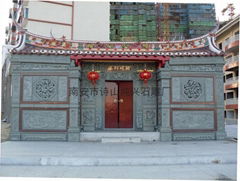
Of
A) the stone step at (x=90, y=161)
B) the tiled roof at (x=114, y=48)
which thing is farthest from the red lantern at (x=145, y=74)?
the stone step at (x=90, y=161)

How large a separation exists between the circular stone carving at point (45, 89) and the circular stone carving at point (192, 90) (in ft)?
15.8

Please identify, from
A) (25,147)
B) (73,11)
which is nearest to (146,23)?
(73,11)

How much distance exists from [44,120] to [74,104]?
3.90 ft

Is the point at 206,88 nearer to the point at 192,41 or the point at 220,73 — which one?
the point at 220,73

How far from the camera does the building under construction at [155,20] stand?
91.3 feet

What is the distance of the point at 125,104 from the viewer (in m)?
9.68

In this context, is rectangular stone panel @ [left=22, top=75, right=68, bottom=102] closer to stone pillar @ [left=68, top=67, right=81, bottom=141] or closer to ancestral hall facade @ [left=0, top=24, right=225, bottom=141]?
ancestral hall facade @ [left=0, top=24, right=225, bottom=141]

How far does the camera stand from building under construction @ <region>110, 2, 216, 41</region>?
27.8 m

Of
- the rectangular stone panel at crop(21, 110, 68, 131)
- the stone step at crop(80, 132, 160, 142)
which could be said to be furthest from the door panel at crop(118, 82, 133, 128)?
the rectangular stone panel at crop(21, 110, 68, 131)

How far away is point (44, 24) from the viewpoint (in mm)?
11539

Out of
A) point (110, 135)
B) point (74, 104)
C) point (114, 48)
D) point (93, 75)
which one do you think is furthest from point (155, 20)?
point (110, 135)

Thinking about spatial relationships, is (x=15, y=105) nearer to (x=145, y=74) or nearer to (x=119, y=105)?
(x=119, y=105)

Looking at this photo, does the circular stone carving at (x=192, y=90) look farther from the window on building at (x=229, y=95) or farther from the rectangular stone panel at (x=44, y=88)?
the window on building at (x=229, y=95)

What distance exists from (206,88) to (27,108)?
6.48 meters
